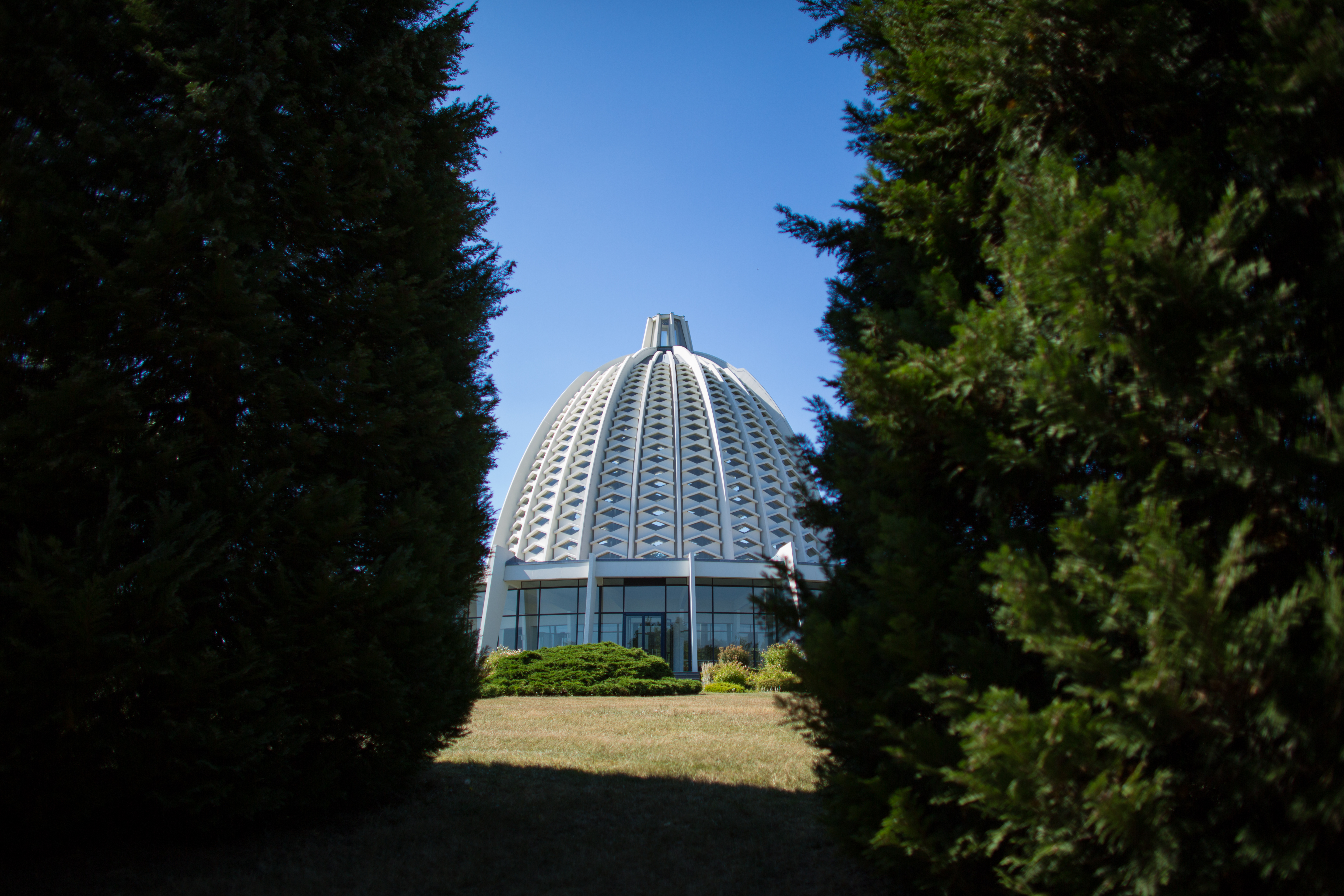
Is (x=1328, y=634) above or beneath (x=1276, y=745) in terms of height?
above

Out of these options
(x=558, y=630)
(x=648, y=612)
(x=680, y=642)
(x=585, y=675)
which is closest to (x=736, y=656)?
(x=680, y=642)

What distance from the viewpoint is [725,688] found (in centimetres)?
2334

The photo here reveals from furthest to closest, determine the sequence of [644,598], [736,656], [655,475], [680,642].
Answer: [655,475], [644,598], [680,642], [736,656]

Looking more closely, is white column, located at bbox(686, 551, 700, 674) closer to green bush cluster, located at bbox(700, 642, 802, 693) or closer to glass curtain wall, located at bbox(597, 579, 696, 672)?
glass curtain wall, located at bbox(597, 579, 696, 672)

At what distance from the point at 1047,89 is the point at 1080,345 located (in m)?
1.40

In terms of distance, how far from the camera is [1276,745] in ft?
6.88

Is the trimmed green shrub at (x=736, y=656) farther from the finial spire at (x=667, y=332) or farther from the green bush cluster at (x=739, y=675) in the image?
the finial spire at (x=667, y=332)

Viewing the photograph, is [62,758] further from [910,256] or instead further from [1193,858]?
[910,256]

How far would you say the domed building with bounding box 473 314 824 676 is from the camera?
1377 inches

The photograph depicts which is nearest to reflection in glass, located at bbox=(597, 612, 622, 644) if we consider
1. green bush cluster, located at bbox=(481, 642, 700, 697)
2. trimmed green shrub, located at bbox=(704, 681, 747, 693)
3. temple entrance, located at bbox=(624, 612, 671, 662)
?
temple entrance, located at bbox=(624, 612, 671, 662)

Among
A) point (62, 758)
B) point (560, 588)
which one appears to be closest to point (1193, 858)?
point (62, 758)

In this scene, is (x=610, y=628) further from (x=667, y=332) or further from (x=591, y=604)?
(x=667, y=332)

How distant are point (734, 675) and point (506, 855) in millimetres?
20689

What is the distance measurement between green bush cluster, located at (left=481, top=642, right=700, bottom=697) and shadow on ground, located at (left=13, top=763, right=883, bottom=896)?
1590 cm
